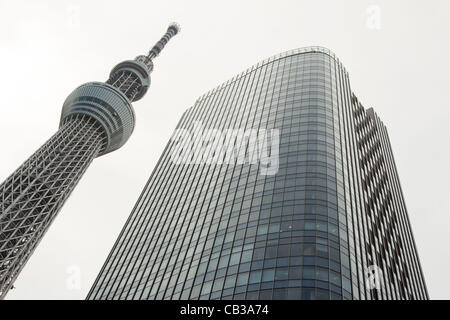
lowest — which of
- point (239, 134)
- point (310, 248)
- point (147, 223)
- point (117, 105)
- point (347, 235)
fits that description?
point (310, 248)

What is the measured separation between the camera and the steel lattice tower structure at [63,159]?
10338 cm

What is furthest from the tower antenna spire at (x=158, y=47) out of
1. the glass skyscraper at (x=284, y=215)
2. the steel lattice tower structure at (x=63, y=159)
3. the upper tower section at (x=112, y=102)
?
the glass skyscraper at (x=284, y=215)

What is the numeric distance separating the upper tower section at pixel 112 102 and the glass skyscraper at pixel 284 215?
27.9 metres

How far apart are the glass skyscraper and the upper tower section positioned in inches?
1098

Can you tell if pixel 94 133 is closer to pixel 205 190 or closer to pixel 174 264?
pixel 205 190

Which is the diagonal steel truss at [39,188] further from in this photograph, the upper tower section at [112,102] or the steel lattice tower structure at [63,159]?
the upper tower section at [112,102]

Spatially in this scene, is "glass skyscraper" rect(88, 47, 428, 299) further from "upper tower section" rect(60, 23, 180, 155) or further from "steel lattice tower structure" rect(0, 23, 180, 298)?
"upper tower section" rect(60, 23, 180, 155)

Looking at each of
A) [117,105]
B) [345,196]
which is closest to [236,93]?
[117,105]

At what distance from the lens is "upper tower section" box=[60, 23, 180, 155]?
451 ft

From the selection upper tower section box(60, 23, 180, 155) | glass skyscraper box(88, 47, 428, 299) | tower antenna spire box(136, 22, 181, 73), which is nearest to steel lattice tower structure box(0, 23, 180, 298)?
upper tower section box(60, 23, 180, 155)

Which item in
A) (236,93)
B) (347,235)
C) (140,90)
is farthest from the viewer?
(140,90)

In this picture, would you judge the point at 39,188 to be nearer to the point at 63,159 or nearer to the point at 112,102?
the point at 63,159
